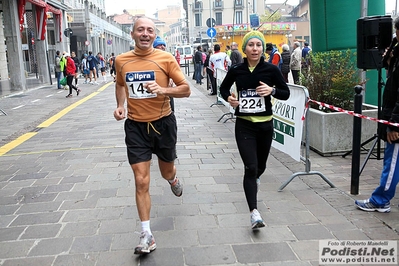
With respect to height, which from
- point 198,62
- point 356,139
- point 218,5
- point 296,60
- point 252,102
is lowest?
point 356,139

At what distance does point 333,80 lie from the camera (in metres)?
6.95

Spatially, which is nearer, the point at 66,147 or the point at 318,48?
the point at 66,147

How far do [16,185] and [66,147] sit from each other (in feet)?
7.59

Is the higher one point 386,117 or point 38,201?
point 386,117

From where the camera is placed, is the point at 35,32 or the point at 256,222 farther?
the point at 35,32

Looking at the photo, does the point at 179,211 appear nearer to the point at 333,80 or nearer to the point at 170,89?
the point at 170,89

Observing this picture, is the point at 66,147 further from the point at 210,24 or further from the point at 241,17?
the point at 241,17

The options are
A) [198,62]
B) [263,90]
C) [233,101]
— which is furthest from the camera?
[198,62]

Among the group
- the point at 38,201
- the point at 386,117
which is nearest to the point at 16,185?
the point at 38,201

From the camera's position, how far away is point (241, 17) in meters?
82.4

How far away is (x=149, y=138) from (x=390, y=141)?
229 cm

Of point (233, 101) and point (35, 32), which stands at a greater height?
point (35, 32)

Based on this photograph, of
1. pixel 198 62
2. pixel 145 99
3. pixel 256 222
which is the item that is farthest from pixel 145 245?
pixel 198 62

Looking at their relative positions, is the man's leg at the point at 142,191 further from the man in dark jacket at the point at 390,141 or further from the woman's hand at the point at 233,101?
the man in dark jacket at the point at 390,141
